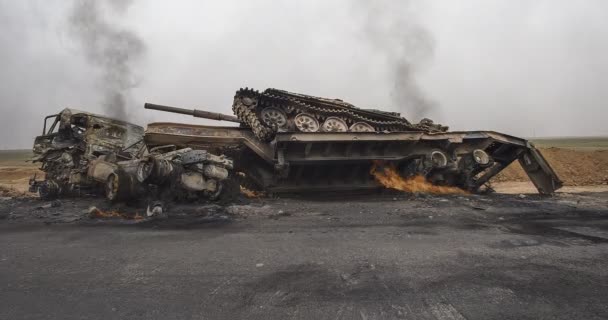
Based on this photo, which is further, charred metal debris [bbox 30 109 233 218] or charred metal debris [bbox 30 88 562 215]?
charred metal debris [bbox 30 88 562 215]

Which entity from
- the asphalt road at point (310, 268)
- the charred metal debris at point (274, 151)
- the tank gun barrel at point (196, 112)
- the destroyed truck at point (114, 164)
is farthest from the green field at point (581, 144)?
the destroyed truck at point (114, 164)

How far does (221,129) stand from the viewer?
8.59 m

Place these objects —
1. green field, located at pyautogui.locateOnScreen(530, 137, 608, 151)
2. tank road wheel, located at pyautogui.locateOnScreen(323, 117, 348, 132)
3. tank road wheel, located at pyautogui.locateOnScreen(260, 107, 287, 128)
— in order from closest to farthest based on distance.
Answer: tank road wheel, located at pyautogui.locateOnScreen(260, 107, 287, 128) < tank road wheel, located at pyautogui.locateOnScreen(323, 117, 348, 132) < green field, located at pyautogui.locateOnScreen(530, 137, 608, 151)

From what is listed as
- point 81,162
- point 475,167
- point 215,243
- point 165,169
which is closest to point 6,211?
point 81,162

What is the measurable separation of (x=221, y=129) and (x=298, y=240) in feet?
17.2

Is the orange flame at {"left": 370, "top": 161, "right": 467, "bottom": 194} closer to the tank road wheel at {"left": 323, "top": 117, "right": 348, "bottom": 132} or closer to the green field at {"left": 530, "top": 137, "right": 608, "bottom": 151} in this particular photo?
the tank road wheel at {"left": 323, "top": 117, "right": 348, "bottom": 132}

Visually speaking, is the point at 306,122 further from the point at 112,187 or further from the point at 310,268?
the point at 310,268

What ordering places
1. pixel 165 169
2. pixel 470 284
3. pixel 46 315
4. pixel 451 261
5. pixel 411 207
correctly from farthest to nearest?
pixel 411 207
pixel 165 169
pixel 451 261
pixel 470 284
pixel 46 315

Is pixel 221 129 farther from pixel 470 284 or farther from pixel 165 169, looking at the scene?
pixel 470 284

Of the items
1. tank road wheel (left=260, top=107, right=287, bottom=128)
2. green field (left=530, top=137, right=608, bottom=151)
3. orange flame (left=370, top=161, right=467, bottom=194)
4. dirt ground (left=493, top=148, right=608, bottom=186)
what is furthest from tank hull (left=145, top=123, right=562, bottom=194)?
green field (left=530, top=137, right=608, bottom=151)

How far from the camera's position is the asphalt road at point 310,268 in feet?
7.55

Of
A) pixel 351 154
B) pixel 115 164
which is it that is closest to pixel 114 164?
pixel 115 164

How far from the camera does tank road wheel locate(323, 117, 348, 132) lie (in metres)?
10.3

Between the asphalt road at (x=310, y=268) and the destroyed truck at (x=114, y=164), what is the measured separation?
0.89 metres
